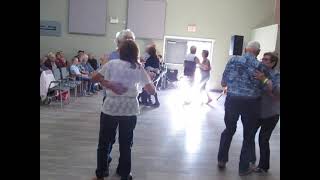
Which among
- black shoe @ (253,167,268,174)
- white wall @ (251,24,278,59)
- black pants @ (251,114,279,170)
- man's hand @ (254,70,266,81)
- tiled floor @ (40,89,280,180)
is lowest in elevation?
black shoe @ (253,167,268,174)

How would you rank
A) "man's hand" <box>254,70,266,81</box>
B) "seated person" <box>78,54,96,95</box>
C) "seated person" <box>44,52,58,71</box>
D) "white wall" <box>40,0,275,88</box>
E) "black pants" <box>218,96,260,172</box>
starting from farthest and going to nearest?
"white wall" <box>40,0,275,88</box>, "seated person" <box>78,54,96,95</box>, "seated person" <box>44,52,58,71</box>, "black pants" <box>218,96,260,172</box>, "man's hand" <box>254,70,266,81</box>

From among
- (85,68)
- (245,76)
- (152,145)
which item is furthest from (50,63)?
(245,76)

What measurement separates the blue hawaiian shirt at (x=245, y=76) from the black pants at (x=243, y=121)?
2.5 inches

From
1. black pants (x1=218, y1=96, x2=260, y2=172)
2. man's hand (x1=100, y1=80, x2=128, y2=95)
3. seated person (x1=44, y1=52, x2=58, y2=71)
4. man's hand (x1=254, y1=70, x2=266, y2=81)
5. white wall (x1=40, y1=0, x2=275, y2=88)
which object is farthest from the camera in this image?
white wall (x1=40, y1=0, x2=275, y2=88)

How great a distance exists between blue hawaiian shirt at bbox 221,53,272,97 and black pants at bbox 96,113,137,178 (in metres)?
0.92

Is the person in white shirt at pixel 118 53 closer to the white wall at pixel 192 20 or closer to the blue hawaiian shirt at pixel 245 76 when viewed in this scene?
the blue hawaiian shirt at pixel 245 76

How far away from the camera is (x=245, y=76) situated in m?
2.79

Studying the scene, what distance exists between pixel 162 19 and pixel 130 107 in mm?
6971

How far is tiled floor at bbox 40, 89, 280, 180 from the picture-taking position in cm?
285

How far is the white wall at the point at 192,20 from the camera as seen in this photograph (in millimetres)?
9039

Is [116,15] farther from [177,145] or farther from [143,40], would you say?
[177,145]

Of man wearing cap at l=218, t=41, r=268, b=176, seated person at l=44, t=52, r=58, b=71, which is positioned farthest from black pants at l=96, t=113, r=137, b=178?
seated person at l=44, t=52, r=58, b=71

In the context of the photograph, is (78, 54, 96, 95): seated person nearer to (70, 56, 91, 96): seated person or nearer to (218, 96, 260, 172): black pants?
(70, 56, 91, 96): seated person

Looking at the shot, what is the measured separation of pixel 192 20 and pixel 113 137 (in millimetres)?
7126
